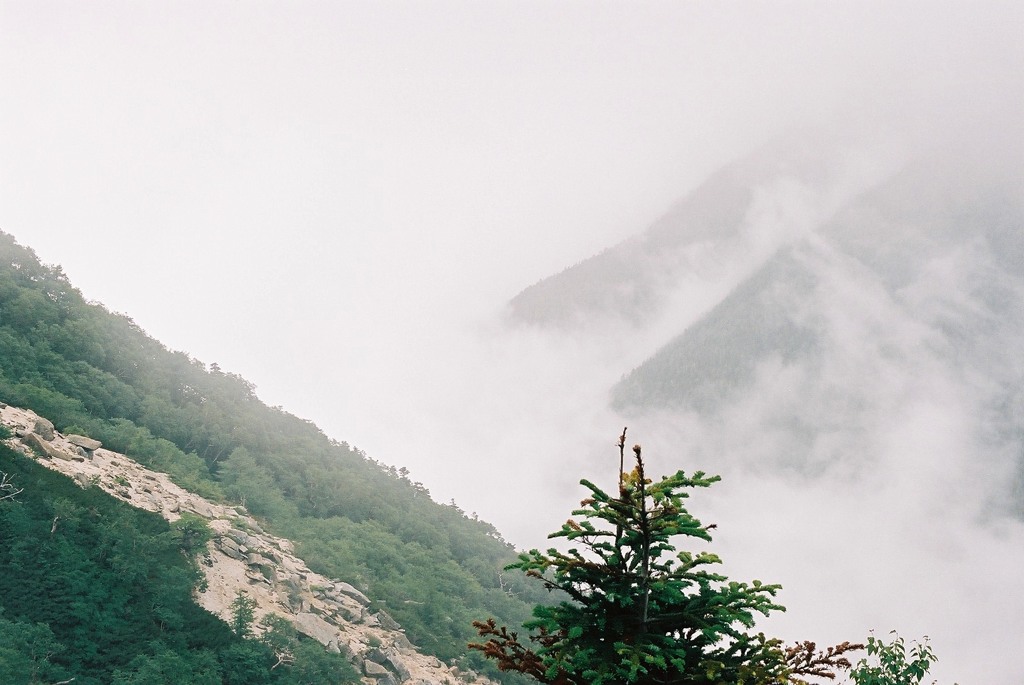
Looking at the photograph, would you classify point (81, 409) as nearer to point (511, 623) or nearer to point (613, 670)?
point (511, 623)

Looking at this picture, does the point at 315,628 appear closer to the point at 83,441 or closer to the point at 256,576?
the point at 256,576

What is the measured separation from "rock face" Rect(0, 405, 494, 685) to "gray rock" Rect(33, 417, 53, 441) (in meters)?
0.07

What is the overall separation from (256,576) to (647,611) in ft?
158

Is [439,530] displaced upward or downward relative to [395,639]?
upward

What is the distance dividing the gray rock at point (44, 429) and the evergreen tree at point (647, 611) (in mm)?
50645

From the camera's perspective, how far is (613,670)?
805 centimetres

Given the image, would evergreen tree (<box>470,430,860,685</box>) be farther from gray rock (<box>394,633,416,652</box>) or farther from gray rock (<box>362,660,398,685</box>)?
gray rock (<box>394,633,416,652</box>)

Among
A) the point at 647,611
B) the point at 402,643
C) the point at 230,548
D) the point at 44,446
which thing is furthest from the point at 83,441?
the point at 647,611

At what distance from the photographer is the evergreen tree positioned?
783cm

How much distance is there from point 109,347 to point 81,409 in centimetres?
1645

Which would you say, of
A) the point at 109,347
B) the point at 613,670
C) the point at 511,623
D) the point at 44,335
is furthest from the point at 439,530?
the point at 613,670

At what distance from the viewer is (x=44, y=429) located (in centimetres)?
4784

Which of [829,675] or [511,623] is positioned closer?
[829,675]

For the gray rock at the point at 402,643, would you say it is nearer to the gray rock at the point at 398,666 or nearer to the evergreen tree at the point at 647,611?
the gray rock at the point at 398,666
